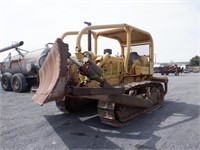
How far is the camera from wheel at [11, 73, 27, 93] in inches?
489

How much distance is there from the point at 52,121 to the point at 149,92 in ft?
9.38

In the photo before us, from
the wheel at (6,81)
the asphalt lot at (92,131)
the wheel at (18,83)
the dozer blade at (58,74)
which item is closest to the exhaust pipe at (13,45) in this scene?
the wheel at (6,81)

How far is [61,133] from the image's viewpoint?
4820 mm

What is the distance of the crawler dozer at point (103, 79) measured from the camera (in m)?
4.32

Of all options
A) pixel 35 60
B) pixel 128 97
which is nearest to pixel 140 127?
pixel 128 97

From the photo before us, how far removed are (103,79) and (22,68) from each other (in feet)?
31.4

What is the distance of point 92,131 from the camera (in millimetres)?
4949

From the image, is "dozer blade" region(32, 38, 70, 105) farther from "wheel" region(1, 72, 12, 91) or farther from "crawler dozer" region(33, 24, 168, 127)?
"wheel" region(1, 72, 12, 91)

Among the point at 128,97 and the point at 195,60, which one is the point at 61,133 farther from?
the point at 195,60

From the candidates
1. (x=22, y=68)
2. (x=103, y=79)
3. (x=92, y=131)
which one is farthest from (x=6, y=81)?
(x=103, y=79)

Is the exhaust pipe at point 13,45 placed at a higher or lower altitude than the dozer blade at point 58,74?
higher

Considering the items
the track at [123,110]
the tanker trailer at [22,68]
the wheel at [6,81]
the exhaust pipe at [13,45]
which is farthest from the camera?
the wheel at [6,81]

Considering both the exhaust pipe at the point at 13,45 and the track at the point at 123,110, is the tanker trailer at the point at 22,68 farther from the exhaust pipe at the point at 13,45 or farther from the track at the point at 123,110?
the track at the point at 123,110

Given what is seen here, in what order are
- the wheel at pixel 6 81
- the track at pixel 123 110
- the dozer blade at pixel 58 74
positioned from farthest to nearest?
the wheel at pixel 6 81
the track at pixel 123 110
the dozer blade at pixel 58 74
